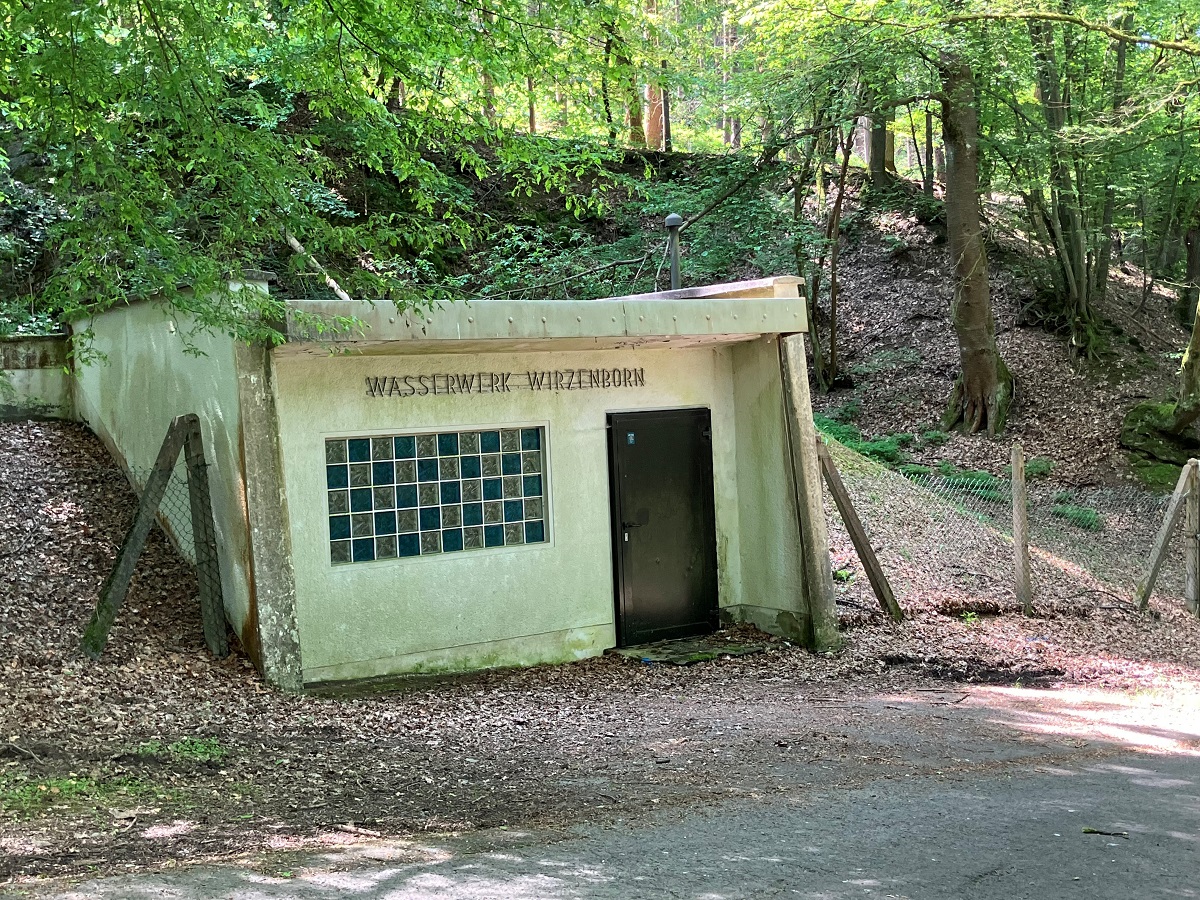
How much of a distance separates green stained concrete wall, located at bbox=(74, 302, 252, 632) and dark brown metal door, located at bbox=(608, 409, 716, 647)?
3.31 m

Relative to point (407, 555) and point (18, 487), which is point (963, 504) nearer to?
point (407, 555)

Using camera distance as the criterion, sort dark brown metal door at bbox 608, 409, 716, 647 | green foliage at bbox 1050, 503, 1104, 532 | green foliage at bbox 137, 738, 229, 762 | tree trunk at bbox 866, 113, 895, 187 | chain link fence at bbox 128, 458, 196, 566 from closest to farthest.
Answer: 1. green foliage at bbox 137, 738, 229, 762
2. chain link fence at bbox 128, 458, 196, 566
3. dark brown metal door at bbox 608, 409, 716, 647
4. green foliage at bbox 1050, 503, 1104, 532
5. tree trunk at bbox 866, 113, 895, 187

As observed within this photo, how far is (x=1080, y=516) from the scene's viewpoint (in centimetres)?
1647

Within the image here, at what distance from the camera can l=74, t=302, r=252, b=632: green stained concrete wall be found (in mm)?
8008

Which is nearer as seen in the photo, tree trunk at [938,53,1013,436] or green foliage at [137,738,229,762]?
green foliage at [137,738,229,762]

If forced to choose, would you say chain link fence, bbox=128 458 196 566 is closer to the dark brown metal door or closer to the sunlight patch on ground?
the dark brown metal door

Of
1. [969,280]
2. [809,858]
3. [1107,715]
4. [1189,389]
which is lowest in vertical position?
[1107,715]

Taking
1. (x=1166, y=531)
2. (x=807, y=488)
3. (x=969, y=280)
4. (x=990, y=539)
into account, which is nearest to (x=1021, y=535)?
(x=1166, y=531)

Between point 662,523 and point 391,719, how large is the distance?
354 cm

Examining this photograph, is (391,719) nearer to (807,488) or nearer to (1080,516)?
(807,488)

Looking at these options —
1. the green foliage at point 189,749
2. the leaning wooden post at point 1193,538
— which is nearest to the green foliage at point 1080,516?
the leaning wooden post at point 1193,538

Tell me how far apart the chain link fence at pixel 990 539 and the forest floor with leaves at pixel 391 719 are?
1.00m

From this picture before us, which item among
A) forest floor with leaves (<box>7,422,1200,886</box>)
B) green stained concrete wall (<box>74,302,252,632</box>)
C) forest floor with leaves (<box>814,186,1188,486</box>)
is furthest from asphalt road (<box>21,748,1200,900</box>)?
forest floor with leaves (<box>814,186,1188,486</box>)

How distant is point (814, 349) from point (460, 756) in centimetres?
1758
